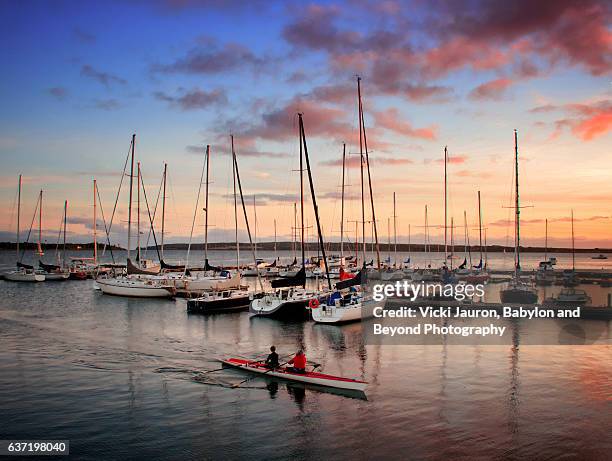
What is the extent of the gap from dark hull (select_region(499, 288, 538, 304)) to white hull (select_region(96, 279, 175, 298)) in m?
36.3

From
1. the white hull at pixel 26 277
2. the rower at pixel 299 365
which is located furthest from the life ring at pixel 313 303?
the white hull at pixel 26 277

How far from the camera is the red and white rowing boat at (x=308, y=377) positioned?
2272cm

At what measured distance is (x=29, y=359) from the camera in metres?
29.9

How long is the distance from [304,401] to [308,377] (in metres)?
1.97

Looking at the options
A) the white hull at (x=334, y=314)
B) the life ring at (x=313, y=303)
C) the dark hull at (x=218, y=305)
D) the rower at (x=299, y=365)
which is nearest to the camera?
the rower at (x=299, y=365)

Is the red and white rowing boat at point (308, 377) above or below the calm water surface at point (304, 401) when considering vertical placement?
above

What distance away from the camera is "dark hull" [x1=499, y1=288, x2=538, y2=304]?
4653 cm

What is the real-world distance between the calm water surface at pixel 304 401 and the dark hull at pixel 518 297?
47.2 ft

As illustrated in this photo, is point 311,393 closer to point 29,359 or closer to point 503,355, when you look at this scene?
point 503,355

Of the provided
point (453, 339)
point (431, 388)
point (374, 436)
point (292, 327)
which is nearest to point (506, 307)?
point (453, 339)

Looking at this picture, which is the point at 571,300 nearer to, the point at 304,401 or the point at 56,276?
the point at 304,401

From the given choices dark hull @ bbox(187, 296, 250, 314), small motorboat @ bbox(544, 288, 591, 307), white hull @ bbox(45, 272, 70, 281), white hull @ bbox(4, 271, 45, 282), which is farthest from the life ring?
white hull @ bbox(45, 272, 70, 281)

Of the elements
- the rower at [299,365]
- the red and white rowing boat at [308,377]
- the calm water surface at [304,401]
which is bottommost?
the calm water surface at [304,401]

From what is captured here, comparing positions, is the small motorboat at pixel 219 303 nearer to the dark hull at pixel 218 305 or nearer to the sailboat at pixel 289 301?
the dark hull at pixel 218 305
